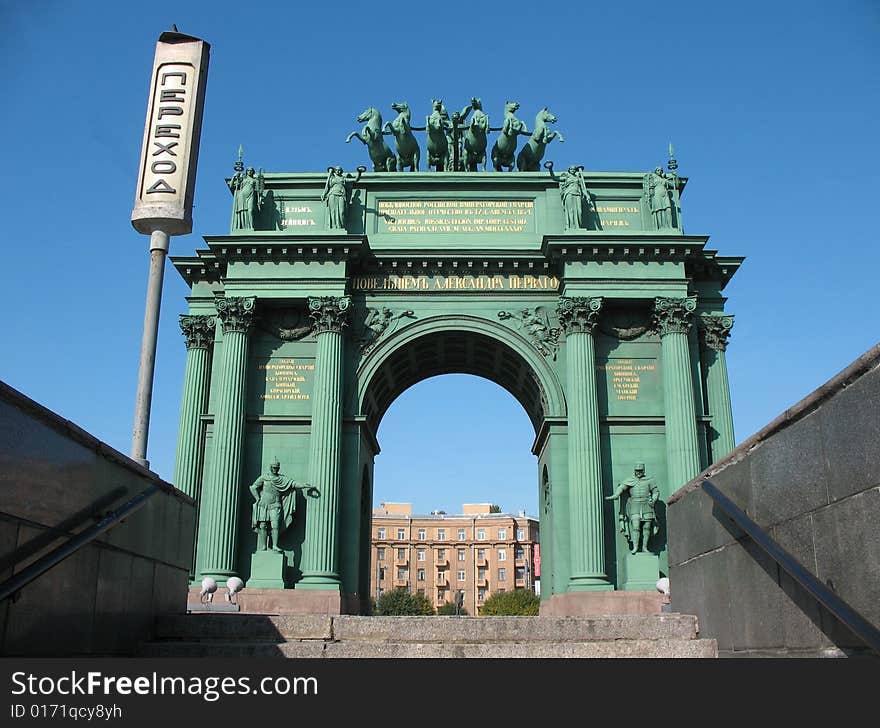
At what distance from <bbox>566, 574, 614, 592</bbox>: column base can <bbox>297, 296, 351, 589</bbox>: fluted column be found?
7.44m

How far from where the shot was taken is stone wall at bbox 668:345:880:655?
22.6 feet

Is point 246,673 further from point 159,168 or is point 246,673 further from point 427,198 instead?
point 427,198

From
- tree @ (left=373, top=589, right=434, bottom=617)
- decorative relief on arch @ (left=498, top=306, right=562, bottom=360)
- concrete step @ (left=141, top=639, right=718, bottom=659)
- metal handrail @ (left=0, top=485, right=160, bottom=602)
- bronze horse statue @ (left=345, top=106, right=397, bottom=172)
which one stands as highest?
bronze horse statue @ (left=345, top=106, right=397, bottom=172)

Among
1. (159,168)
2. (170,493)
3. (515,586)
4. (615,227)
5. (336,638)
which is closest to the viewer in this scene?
(336,638)

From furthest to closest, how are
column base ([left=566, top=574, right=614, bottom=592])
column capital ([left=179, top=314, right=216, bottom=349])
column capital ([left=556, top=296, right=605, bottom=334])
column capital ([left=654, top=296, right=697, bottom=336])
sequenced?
column capital ([left=179, top=314, right=216, bottom=349]) < column capital ([left=654, top=296, right=697, bottom=336]) < column capital ([left=556, top=296, right=605, bottom=334]) < column base ([left=566, top=574, right=614, bottom=592])

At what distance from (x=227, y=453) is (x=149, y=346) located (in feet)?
52.1

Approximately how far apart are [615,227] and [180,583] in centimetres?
2344

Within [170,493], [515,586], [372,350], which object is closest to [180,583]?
[170,493]

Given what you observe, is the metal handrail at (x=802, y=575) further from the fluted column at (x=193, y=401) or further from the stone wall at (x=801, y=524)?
the fluted column at (x=193, y=401)

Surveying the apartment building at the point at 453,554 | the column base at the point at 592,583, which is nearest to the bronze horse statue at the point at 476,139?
the column base at the point at 592,583

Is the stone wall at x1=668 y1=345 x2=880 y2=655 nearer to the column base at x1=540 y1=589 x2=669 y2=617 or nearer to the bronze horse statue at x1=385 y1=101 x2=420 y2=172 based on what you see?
the column base at x1=540 y1=589 x2=669 y2=617

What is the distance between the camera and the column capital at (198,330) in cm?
3244

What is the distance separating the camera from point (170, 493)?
1224 centimetres

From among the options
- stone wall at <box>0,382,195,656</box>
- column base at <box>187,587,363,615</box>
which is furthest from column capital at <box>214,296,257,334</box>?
stone wall at <box>0,382,195,656</box>
